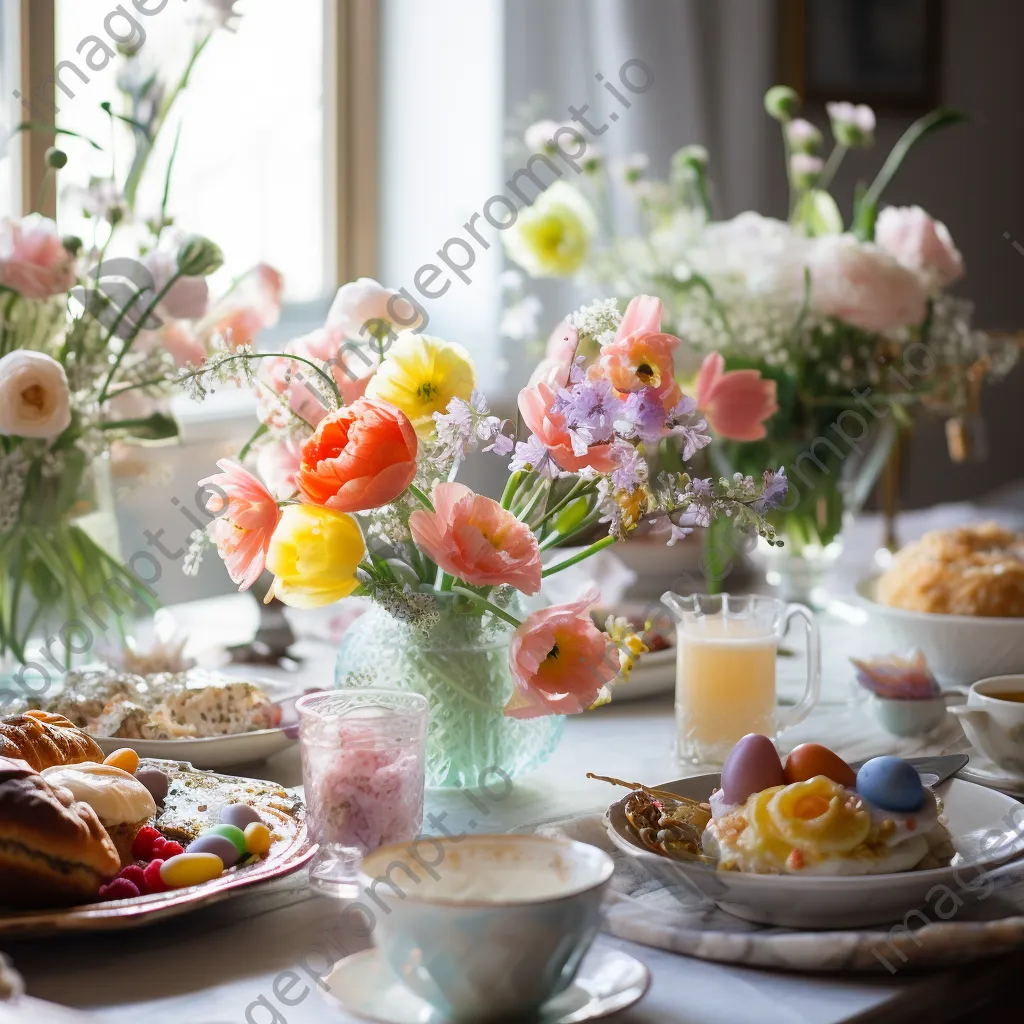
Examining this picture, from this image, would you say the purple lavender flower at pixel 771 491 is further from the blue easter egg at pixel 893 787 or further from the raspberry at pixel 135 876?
the raspberry at pixel 135 876

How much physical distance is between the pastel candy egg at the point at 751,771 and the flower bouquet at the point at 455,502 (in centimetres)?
11

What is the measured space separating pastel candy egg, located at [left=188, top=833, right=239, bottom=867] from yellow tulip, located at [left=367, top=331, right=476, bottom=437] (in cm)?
31

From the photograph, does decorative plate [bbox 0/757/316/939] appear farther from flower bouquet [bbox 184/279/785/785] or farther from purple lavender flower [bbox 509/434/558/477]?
purple lavender flower [bbox 509/434/558/477]

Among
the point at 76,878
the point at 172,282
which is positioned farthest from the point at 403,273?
the point at 76,878

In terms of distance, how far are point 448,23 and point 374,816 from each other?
2052mm

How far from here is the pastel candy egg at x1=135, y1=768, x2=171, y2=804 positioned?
0.92 meters

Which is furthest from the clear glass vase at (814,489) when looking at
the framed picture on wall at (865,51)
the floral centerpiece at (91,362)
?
the framed picture on wall at (865,51)

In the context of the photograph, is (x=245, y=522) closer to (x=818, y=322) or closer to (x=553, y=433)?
(x=553, y=433)

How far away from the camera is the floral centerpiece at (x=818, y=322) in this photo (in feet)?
5.51

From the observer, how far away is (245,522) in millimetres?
913

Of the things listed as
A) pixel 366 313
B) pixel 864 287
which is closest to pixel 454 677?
pixel 366 313

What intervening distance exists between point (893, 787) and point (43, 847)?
18.9 inches

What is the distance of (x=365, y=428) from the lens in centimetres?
87

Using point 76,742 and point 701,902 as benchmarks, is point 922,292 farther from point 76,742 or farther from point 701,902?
point 76,742
